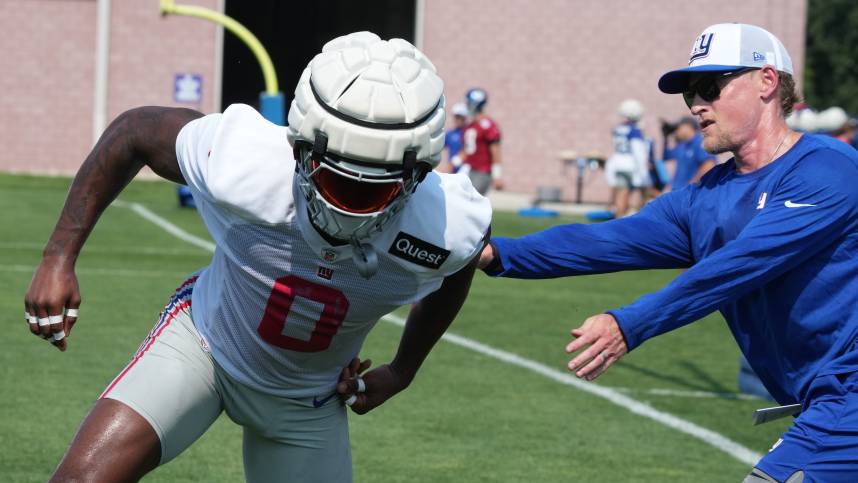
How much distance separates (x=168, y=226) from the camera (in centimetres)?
1928

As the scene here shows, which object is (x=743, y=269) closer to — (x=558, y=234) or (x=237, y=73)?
(x=558, y=234)

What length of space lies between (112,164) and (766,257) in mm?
1997

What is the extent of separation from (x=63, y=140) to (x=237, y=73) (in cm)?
1062

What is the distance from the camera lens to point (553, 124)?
33781 mm

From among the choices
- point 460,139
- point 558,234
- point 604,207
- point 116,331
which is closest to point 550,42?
point 604,207

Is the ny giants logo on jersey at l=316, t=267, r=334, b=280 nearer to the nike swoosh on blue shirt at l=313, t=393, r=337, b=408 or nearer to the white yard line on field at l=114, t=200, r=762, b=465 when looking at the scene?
the nike swoosh on blue shirt at l=313, t=393, r=337, b=408

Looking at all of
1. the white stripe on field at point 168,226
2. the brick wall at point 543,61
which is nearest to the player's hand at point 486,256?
the white stripe on field at point 168,226

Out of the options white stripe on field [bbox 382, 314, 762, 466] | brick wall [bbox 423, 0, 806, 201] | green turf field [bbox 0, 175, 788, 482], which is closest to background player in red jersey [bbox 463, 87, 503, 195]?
green turf field [bbox 0, 175, 788, 482]

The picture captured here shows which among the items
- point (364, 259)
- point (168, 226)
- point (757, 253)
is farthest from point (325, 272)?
point (168, 226)

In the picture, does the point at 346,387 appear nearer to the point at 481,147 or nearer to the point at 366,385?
the point at 366,385

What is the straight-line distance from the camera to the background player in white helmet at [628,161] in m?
24.3

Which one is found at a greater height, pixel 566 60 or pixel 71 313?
pixel 71 313

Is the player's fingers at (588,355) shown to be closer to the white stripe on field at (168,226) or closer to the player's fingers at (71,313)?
the player's fingers at (71,313)

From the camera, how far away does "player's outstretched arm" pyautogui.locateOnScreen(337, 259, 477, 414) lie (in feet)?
14.2
